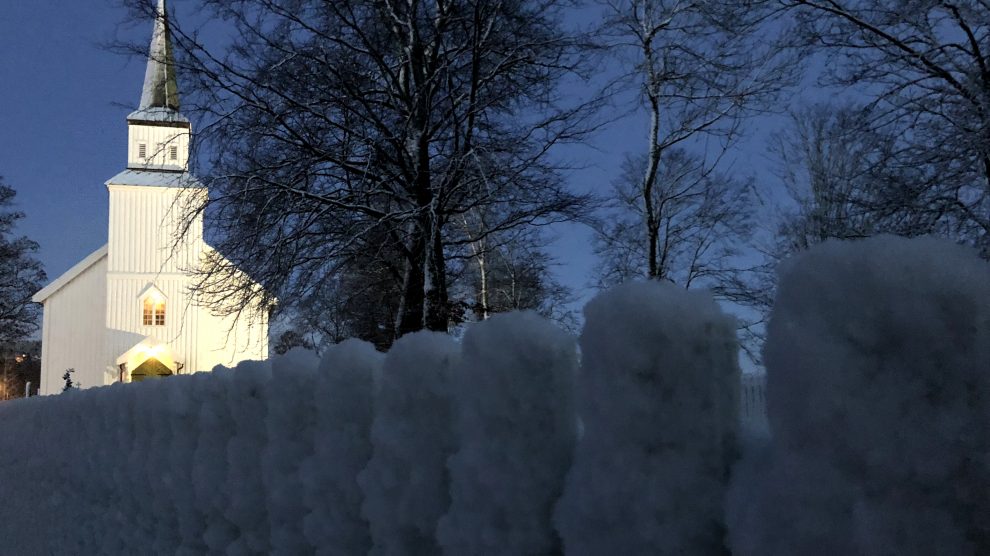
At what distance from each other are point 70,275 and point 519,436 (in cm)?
3169

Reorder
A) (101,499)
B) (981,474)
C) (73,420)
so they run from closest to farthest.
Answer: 1. (981,474)
2. (101,499)
3. (73,420)

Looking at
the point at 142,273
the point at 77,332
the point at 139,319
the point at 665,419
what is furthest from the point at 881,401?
the point at 77,332

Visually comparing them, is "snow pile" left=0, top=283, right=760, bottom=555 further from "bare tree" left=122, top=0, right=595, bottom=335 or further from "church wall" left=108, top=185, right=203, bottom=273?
"church wall" left=108, top=185, right=203, bottom=273

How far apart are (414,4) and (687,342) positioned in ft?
29.8

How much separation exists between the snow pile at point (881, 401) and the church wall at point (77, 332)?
1150 inches

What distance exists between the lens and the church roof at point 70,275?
28016 millimetres

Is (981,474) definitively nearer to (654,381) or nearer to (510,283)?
(654,381)

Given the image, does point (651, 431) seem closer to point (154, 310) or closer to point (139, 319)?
point (139, 319)

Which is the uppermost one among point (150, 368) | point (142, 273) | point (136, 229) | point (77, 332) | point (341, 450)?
point (136, 229)

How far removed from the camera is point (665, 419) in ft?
3.01

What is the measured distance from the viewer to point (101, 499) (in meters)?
3.16

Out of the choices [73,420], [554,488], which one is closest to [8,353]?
[73,420]

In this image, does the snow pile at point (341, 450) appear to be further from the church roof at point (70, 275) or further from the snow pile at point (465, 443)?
the church roof at point (70, 275)

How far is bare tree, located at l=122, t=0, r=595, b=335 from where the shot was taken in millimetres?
8617
